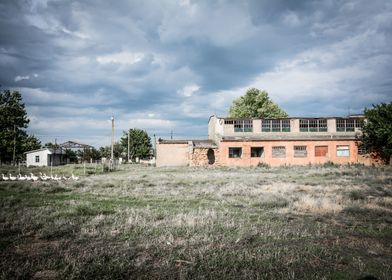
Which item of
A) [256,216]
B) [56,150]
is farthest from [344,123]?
[56,150]

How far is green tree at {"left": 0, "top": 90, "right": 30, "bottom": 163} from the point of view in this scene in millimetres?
46750

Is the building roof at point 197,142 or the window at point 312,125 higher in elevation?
the window at point 312,125

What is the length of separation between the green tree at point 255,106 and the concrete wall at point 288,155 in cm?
1782

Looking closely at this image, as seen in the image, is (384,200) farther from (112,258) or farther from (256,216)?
(112,258)

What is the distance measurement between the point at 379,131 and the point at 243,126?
1529 centimetres

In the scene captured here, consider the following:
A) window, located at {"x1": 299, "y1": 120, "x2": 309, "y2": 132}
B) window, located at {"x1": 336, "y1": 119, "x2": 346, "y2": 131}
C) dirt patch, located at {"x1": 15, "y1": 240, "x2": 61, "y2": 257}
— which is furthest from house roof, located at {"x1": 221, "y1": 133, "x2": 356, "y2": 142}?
dirt patch, located at {"x1": 15, "y1": 240, "x2": 61, "y2": 257}

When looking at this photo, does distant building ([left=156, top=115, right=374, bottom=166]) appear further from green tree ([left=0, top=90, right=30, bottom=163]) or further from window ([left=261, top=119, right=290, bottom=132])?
green tree ([left=0, top=90, right=30, bottom=163])

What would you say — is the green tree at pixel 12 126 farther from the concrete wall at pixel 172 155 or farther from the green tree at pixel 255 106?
the green tree at pixel 255 106

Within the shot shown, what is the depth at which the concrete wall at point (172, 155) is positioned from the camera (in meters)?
40.8

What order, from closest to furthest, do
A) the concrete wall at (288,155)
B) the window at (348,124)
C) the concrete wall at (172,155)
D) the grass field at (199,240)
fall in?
1. the grass field at (199,240)
2. the concrete wall at (288,155)
3. the window at (348,124)
4. the concrete wall at (172,155)

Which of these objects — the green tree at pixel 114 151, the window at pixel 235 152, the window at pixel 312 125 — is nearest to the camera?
the window at pixel 312 125

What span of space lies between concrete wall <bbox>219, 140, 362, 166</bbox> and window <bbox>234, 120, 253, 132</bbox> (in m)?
2.41

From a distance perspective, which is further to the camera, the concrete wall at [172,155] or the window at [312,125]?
the concrete wall at [172,155]

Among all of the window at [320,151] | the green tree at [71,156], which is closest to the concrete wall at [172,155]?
the window at [320,151]
